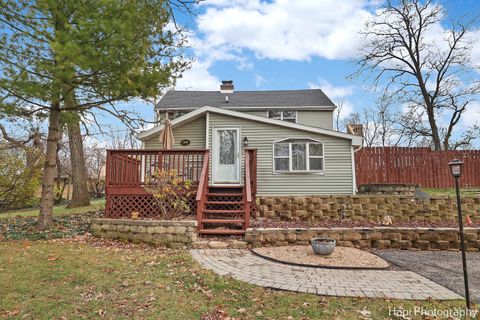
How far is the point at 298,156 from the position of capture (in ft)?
35.0

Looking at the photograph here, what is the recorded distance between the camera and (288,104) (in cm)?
1617

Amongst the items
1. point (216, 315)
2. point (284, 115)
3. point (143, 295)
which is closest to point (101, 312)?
point (143, 295)

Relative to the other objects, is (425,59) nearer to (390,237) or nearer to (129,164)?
(390,237)

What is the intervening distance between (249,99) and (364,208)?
10113mm

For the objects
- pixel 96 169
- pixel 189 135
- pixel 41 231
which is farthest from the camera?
pixel 96 169

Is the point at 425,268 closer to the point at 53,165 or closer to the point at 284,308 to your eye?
the point at 284,308

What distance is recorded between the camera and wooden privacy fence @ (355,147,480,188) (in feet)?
42.0

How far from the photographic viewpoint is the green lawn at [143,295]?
326 cm

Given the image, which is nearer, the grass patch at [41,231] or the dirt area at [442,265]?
the dirt area at [442,265]

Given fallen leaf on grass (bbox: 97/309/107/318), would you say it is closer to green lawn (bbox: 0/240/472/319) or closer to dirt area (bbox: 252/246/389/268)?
green lawn (bbox: 0/240/472/319)

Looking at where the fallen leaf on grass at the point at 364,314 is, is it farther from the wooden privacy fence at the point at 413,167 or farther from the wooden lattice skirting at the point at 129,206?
the wooden privacy fence at the point at 413,167

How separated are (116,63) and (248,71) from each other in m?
13.0

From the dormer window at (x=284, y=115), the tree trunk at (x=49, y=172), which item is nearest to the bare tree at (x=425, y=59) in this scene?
the dormer window at (x=284, y=115)

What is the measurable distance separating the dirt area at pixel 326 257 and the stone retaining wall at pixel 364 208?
266cm
